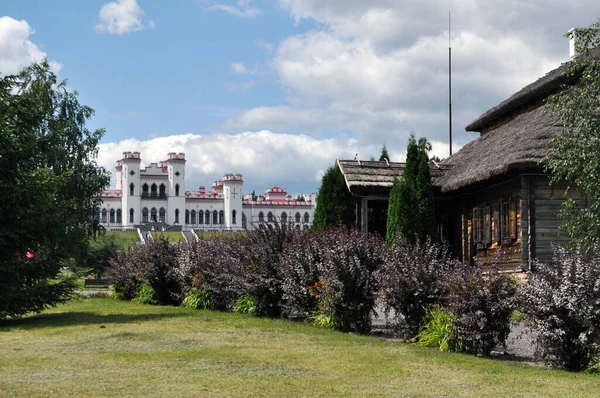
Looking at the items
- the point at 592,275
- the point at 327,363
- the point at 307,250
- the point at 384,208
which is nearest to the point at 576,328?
the point at 592,275

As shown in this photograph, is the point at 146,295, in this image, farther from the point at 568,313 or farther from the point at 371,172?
the point at 568,313

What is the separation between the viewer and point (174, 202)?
15588 cm

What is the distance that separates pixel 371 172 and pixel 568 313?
16.2m

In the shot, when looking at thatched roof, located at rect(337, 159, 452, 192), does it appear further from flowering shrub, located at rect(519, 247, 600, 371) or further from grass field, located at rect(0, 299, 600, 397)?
flowering shrub, located at rect(519, 247, 600, 371)

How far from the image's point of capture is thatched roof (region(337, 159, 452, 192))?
25008mm

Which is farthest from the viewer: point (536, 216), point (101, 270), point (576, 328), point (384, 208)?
point (101, 270)

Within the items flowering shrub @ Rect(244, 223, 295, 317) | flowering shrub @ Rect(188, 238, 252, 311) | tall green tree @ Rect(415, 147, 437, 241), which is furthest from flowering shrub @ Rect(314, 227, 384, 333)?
tall green tree @ Rect(415, 147, 437, 241)

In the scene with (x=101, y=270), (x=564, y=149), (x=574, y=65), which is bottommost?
(x=101, y=270)

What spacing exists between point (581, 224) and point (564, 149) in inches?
58.3

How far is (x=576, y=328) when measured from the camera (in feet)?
32.7

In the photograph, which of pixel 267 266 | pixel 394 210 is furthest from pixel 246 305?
pixel 394 210

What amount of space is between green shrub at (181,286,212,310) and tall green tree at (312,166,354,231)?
289 inches

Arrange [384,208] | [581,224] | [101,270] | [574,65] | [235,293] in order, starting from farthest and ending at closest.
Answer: [101,270], [384,208], [235,293], [574,65], [581,224]

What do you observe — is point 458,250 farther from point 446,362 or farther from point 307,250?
point 446,362
